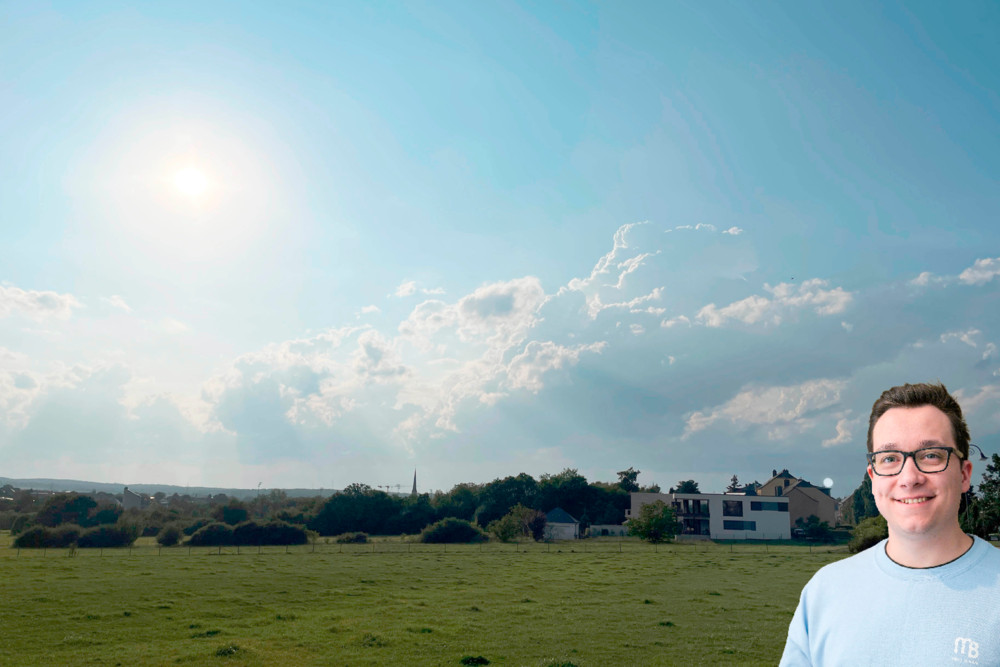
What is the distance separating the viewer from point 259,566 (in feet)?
174

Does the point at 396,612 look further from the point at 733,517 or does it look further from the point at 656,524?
the point at 733,517

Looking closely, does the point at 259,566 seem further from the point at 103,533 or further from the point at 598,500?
the point at 598,500

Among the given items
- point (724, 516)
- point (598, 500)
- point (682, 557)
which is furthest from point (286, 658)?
point (598, 500)

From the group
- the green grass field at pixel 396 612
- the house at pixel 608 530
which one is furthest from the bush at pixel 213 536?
the house at pixel 608 530

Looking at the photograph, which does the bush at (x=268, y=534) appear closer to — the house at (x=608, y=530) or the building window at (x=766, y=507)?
the house at (x=608, y=530)

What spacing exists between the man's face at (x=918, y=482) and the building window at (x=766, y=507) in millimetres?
109602

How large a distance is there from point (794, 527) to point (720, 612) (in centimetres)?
9857

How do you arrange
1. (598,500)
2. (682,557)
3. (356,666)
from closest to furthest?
(356,666), (682,557), (598,500)

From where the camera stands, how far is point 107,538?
267 ft

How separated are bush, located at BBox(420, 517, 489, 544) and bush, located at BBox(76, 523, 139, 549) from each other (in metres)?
36.7

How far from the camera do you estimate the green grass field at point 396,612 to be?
23875mm

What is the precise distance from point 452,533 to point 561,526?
76.2 feet

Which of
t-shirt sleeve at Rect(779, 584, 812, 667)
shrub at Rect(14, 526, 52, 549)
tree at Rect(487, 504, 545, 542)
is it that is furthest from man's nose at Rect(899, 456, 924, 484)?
shrub at Rect(14, 526, 52, 549)

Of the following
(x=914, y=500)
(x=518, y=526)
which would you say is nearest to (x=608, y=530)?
(x=518, y=526)
